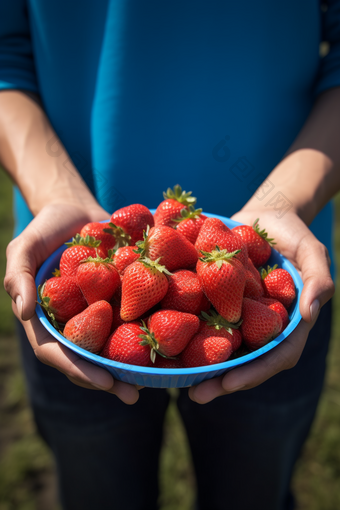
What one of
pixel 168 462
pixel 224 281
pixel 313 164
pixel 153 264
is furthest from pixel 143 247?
pixel 168 462

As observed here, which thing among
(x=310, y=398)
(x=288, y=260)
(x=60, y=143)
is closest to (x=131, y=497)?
Result: (x=310, y=398)

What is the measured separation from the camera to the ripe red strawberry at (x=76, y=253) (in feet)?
4.63

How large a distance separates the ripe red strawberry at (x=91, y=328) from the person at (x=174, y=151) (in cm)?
29

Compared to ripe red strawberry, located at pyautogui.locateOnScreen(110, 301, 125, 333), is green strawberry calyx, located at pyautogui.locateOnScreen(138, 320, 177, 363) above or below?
above

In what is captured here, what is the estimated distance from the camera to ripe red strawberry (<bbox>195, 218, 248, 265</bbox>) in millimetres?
1359

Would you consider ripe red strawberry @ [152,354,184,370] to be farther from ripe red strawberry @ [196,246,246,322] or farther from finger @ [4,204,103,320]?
finger @ [4,204,103,320]

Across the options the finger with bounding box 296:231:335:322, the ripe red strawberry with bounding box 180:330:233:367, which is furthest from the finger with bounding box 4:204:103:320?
the finger with bounding box 296:231:335:322

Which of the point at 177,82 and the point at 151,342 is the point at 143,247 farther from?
the point at 177,82

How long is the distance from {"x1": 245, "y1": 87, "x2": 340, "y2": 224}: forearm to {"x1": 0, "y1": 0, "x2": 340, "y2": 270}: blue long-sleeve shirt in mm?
48

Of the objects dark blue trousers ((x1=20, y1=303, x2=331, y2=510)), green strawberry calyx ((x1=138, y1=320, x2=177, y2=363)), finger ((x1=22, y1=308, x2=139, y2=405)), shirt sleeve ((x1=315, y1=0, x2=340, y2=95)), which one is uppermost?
shirt sleeve ((x1=315, y1=0, x2=340, y2=95))

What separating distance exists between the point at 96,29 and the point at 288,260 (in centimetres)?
111

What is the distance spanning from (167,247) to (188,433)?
0.93m

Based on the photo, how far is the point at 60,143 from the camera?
172 centimetres

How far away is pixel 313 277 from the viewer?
4.33 feet
